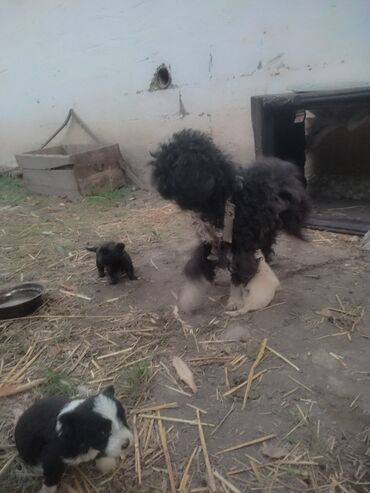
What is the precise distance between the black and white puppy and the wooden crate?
530 cm

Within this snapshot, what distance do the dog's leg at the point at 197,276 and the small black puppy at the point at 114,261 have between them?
0.73 meters

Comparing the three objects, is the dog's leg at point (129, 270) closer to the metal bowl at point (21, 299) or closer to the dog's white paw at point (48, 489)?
the metal bowl at point (21, 299)

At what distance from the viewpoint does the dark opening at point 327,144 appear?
4.85 m

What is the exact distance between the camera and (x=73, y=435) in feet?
6.32

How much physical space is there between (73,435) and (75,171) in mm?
5543

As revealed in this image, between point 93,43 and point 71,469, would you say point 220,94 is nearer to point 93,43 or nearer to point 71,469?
point 93,43

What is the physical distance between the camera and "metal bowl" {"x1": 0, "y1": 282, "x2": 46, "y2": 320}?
3.61 metres

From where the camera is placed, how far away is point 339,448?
2.20 metres

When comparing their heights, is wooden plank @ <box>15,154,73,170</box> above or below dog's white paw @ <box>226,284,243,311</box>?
above

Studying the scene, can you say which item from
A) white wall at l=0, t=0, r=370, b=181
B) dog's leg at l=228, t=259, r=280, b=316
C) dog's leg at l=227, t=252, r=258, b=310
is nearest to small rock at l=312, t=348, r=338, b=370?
dog's leg at l=228, t=259, r=280, b=316

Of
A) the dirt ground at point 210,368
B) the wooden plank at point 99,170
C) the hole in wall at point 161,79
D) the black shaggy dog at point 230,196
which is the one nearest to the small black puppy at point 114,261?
the dirt ground at point 210,368

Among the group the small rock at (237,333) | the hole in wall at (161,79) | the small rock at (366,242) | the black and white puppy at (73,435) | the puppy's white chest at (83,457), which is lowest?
the small rock at (366,242)

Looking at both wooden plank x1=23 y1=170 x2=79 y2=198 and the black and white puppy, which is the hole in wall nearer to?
wooden plank x1=23 y1=170 x2=79 y2=198

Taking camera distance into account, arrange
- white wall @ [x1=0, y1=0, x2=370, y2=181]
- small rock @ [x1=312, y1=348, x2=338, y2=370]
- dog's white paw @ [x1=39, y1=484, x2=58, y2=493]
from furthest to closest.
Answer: white wall @ [x1=0, y1=0, x2=370, y2=181] < small rock @ [x1=312, y1=348, x2=338, y2=370] < dog's white paw @ [x1=39, y1=484, x2=58, y2=493]
